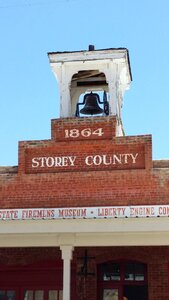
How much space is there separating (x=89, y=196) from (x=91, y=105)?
9.39 ft

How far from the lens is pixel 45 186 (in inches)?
647

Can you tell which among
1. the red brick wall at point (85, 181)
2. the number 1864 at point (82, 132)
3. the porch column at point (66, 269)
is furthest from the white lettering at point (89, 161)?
the porch column at point (66, 269)

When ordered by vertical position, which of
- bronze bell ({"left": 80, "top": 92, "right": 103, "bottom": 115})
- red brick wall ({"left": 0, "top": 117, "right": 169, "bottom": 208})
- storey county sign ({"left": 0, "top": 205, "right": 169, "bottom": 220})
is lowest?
storey county sign ({"left": 0, "top": 205, "right": 169, "bottom": 220})

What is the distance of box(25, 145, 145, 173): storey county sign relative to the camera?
53.2 feet

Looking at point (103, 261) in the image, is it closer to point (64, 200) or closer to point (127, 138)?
point (64, 200)

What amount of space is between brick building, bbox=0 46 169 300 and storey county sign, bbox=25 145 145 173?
27mm

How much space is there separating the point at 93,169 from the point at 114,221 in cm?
304

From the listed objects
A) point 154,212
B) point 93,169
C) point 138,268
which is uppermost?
point 93,169

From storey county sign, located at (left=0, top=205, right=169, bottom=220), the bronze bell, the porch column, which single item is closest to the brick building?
storey county sign, located at (left=0, top=205, right=169, bottom=220)

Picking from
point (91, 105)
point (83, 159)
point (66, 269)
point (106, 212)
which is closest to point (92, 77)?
point (91, 105)

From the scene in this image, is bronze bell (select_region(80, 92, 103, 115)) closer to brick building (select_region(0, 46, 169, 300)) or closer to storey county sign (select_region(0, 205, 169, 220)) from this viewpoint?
brick building (select_region(0, 46, 169, 300))

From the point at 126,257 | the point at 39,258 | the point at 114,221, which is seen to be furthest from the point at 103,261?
the point at 114,221

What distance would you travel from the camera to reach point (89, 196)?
16078 mm

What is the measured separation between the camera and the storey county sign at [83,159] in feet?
53.2
